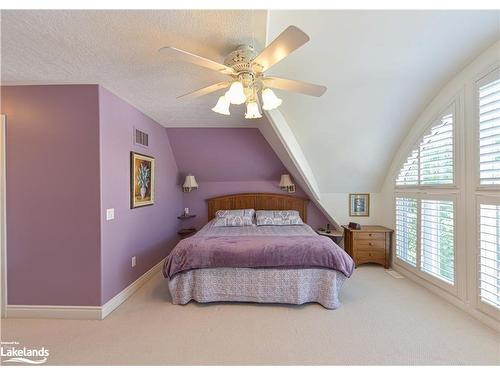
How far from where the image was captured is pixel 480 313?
2.14 m

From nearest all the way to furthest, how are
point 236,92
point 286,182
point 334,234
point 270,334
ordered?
point 236,92
point 270,334
point 334,234
point 286,182

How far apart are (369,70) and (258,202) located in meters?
2.94

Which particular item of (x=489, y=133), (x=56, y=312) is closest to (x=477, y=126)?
(x=489, y=133)

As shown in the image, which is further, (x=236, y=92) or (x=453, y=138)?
(x=453, y=138)

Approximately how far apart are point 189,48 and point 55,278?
2609 mm

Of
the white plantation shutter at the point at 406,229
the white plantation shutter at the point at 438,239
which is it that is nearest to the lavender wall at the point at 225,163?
Result: the white plantation shutter at the point at 406,229

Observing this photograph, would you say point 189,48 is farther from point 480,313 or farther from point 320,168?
point 480,313

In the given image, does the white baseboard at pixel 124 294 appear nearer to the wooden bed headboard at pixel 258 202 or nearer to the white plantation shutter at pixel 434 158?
the wooden bed headboard at pixel 258 202

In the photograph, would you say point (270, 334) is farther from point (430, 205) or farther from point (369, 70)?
point (369, 70)

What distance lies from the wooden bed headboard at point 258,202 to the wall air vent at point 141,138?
181 centimetres

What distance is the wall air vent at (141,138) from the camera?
2965mm

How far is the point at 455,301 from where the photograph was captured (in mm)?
2428

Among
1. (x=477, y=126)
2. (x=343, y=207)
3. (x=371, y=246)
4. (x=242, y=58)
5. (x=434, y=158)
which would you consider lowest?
(x=371, y=246)
